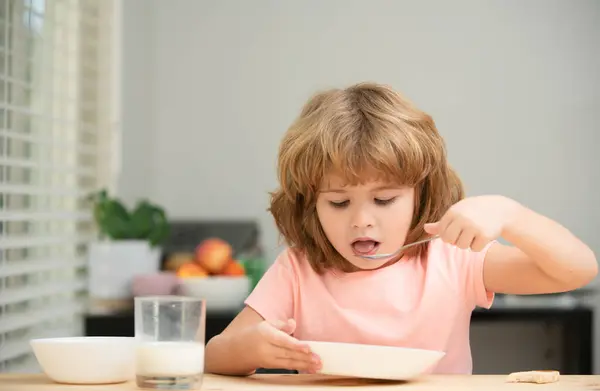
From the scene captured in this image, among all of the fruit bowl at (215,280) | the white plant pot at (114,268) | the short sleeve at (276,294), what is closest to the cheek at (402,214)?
the short sleeve at (276,294)

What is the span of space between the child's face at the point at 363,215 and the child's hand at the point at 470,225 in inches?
6.5

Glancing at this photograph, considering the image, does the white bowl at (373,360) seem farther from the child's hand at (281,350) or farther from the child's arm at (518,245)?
the child's arm at (518,245)

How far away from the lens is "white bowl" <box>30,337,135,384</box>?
1.07 meters

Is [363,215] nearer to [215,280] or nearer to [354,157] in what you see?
[354,157]

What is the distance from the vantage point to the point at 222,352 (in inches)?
48.8

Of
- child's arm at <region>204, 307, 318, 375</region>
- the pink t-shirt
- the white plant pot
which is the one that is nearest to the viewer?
child's arm at <region>204, 307, 318, 375</region>

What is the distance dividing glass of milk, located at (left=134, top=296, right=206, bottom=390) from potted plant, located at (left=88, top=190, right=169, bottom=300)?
1.65m

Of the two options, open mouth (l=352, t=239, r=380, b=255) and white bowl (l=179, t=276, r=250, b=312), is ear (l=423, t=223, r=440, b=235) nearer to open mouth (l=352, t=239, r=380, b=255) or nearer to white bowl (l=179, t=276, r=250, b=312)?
open mouth (l=352, t=239, r=380, b=255)

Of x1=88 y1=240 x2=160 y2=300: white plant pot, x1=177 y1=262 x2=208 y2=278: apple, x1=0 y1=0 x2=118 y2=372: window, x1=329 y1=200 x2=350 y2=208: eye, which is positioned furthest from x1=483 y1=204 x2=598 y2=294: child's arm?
x1=88 y1=240 x2=160 y2=300: white plant pot

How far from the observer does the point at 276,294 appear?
141 centimetres

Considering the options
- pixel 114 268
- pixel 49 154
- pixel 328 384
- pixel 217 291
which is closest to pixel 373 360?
pixel 328 384

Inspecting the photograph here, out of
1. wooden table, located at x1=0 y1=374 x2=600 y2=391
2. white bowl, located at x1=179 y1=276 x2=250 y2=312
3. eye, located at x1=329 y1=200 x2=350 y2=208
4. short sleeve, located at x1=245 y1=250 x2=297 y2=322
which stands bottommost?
white bowl, located at x1=179 y1=276 x2=250 y2=312

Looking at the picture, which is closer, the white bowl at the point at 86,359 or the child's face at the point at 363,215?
the white bowl at the point at 86,359

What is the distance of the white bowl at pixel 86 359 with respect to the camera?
3.50ft
